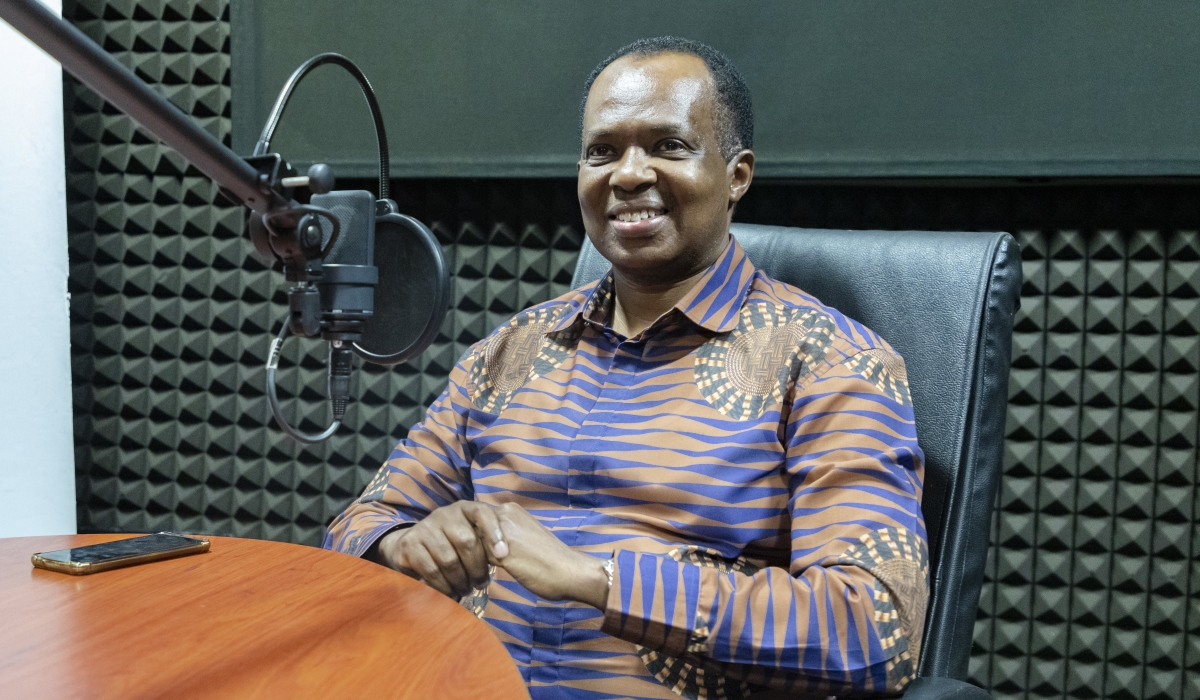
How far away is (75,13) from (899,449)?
210 cm

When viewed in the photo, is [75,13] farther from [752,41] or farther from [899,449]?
[899,449]

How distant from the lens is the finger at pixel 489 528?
92 cm

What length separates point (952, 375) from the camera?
1105mm

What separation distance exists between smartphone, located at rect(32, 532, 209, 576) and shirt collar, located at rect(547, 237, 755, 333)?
1.82 ft

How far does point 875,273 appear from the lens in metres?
1.22

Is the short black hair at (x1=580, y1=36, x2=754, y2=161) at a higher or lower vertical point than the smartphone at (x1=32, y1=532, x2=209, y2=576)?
higher

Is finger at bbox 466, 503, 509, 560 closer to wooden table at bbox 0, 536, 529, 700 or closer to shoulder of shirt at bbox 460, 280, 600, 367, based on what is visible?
wooden table at bbox 0, 536, 529, 700

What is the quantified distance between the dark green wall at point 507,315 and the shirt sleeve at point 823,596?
874 mm

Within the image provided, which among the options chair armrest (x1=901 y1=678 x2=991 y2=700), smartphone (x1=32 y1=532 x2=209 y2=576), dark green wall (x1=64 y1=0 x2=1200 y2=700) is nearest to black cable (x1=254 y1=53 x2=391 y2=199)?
smartphone (x1=32 y1=532 x2=209 y2=576)

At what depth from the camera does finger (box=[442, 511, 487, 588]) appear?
37.3 inches

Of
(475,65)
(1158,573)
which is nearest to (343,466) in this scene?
(475,65)

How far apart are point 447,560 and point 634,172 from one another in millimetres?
560

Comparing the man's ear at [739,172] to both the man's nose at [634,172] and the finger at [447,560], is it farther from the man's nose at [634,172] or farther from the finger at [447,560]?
the finger at [447,560]

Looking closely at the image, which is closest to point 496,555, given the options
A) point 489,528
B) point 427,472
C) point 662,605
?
point 489,528
